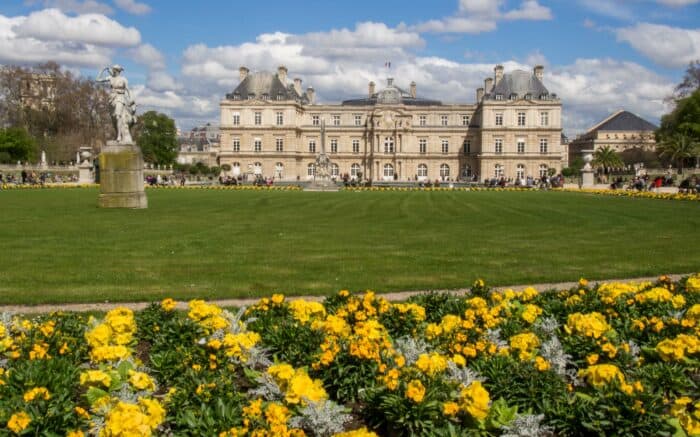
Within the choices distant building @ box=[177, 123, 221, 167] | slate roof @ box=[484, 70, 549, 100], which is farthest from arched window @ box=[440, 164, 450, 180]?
distant building @ box=[177, 123, 221, 167]

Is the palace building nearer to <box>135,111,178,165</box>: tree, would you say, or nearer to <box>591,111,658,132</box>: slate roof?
<box>135,111,178,165</box>: tree

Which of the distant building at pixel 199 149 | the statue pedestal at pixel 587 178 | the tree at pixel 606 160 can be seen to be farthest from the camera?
the distant building at pixel 199 149

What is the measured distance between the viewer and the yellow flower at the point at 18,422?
13.8 ft

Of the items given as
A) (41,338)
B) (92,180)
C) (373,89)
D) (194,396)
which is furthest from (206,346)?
(373,89)

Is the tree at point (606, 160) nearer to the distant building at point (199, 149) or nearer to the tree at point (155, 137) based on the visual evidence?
the tree at point (155, 137)

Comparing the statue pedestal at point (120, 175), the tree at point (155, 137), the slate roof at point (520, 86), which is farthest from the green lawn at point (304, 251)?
the tree at point (155, 137)

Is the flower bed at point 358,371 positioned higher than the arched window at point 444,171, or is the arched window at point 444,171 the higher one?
the arched window at point 444,171

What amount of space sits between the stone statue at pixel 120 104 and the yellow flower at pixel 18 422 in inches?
854

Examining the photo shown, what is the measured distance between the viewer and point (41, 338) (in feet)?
20.6

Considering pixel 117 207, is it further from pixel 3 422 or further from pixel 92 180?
pixel 92 180

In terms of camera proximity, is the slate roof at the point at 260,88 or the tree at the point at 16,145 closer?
the tree at the point at 16,145

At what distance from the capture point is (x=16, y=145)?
232 feet

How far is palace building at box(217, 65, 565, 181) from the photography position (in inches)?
3644

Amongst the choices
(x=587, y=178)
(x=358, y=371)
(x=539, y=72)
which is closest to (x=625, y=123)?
(x=539, y=72)
